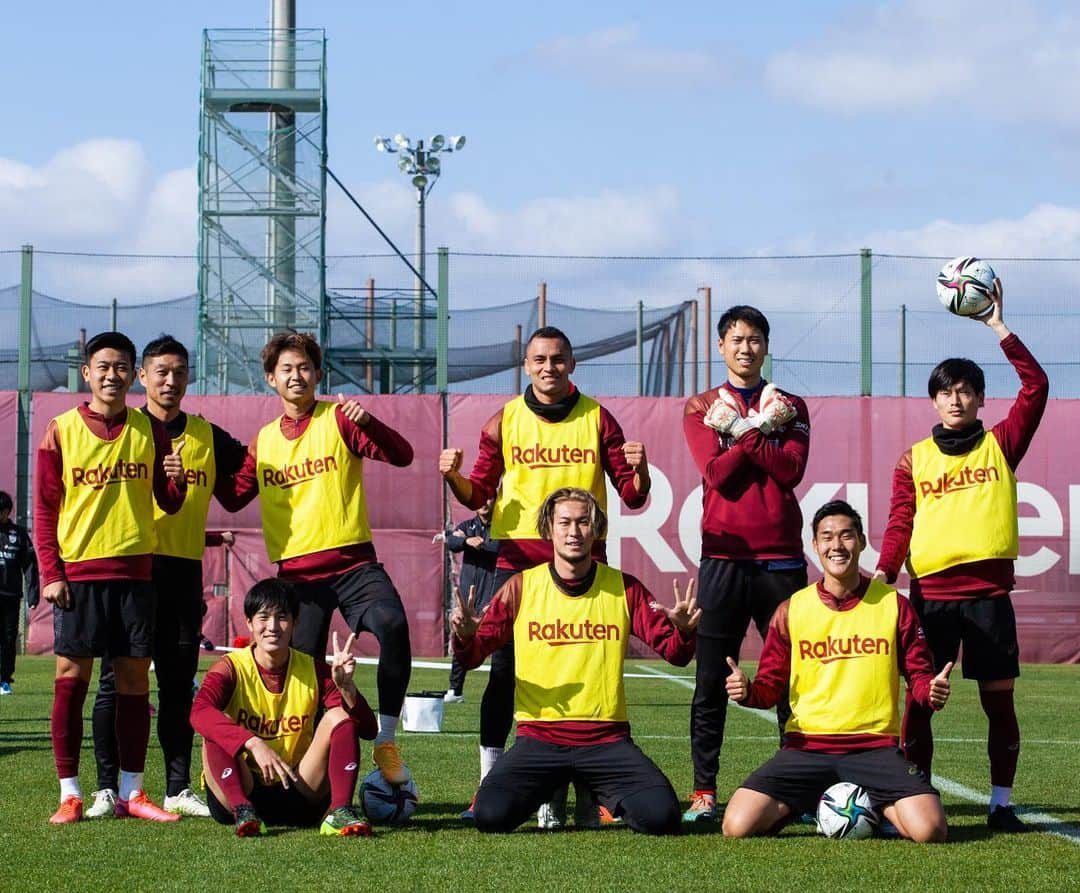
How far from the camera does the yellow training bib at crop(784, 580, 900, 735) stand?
6.02m

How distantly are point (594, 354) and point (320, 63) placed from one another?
30.5 ft

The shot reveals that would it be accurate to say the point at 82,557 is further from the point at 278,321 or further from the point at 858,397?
the point at 278,321

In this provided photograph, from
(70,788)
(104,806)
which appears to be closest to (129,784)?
(104,806)

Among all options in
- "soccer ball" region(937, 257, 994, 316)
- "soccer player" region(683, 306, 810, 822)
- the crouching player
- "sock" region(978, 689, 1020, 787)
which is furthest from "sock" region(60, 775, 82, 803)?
"soccer ball" region(937, 257, 994, 316)

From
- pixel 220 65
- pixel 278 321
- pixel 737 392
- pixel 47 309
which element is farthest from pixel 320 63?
pixel 737 392

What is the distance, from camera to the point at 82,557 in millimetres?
6344

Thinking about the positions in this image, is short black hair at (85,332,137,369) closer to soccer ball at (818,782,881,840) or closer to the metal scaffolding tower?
soccer ball at (818,782,881,840)

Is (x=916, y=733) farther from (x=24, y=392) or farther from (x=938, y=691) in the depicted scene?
(x=24, y=392)

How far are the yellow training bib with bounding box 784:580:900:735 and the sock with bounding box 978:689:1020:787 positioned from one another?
544mm

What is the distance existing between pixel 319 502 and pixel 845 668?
87.5 inches

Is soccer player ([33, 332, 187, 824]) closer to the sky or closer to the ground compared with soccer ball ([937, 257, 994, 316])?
closer to the ground

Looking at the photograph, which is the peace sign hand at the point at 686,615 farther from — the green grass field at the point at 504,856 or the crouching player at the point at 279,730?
the crouching player at the point at 279,730

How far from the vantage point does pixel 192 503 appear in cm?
678

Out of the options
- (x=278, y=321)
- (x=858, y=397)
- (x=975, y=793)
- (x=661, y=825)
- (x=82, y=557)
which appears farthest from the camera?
(x=278, y=321)
